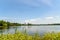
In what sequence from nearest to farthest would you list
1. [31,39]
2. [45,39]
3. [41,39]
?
1. [31,39]
2. [45,39]
3. [41,39]

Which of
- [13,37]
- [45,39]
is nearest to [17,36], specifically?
[13,37]

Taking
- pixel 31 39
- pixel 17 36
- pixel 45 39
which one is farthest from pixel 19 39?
pixel 45 39

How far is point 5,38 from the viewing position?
19.0 feet

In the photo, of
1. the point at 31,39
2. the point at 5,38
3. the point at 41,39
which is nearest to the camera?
the point at 5,38

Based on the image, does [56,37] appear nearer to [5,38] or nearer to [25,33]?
[25,33]

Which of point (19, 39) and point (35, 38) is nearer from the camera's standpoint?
point (19, 39)

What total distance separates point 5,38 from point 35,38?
148 centimetres

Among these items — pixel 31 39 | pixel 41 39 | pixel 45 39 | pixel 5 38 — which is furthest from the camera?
pixel 41 39

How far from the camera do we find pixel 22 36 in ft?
19.9

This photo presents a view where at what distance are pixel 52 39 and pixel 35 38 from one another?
0.82 meters

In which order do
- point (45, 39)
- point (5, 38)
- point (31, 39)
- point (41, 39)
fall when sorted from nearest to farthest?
point (5, 38)
point (31, 39)
point (45, 39)
point (41, 39)

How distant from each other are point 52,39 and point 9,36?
197 cm

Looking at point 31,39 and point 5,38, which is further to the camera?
point 31,39

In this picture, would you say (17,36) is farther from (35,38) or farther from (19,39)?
(35,38)
